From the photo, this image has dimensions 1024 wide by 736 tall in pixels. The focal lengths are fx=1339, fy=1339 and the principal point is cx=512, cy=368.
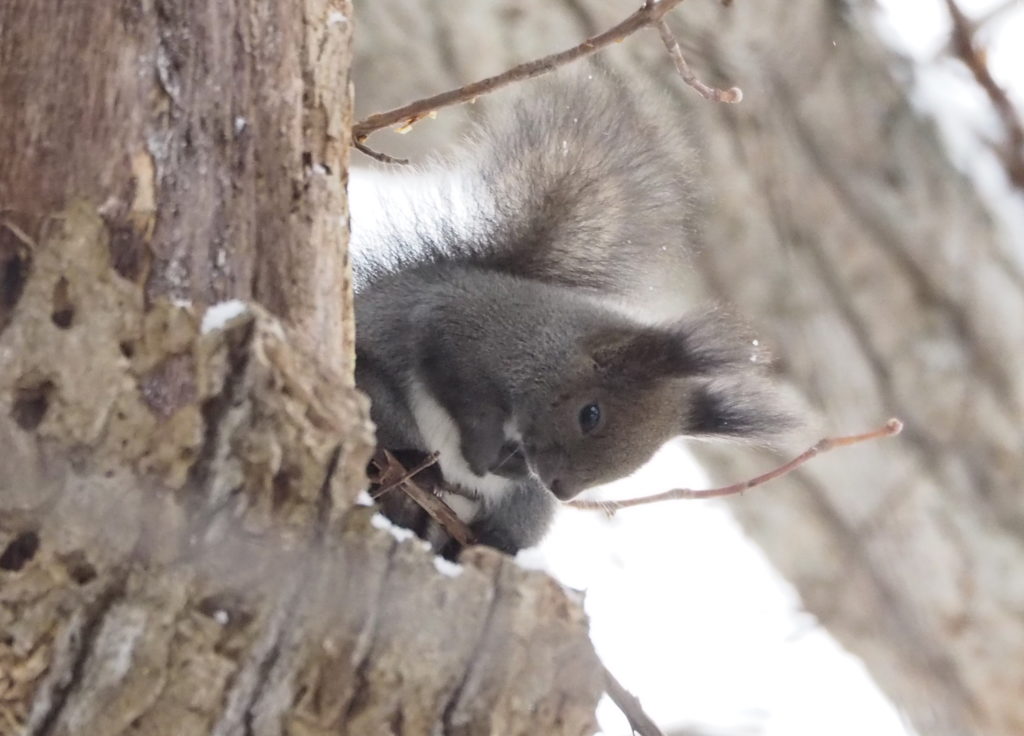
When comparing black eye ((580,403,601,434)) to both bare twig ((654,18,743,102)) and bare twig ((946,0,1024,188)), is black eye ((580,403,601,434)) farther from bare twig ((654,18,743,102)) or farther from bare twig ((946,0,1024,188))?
bare twig ((946,0,1024,188))

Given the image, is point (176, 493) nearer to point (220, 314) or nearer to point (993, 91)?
point (220, 314)

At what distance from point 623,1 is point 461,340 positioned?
1.04m

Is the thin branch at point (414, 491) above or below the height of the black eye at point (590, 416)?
above

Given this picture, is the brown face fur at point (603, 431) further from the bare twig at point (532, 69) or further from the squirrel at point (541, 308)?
the bare twig at point (532, 69)

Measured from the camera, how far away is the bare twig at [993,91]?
287 centimetres

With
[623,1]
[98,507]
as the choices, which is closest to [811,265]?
[623,1]

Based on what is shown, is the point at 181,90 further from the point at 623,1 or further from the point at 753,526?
the point at 753,526

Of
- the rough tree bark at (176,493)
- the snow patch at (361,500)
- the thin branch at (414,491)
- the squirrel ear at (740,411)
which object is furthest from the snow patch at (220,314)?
the squirrel ear at (740,411)

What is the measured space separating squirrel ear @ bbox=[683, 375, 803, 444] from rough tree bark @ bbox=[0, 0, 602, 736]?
1.24m

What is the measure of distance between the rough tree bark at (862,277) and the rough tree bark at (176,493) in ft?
5.95

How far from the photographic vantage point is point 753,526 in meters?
3.38

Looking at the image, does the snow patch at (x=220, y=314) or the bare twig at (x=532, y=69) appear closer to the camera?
the snow patch at (x=220, y=314)

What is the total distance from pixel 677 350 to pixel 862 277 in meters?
1.00

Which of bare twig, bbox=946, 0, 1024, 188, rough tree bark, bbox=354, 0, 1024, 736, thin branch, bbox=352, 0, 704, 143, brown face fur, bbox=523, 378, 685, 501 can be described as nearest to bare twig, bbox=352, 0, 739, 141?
thin branch, bbox=352, 0, 704, 143
